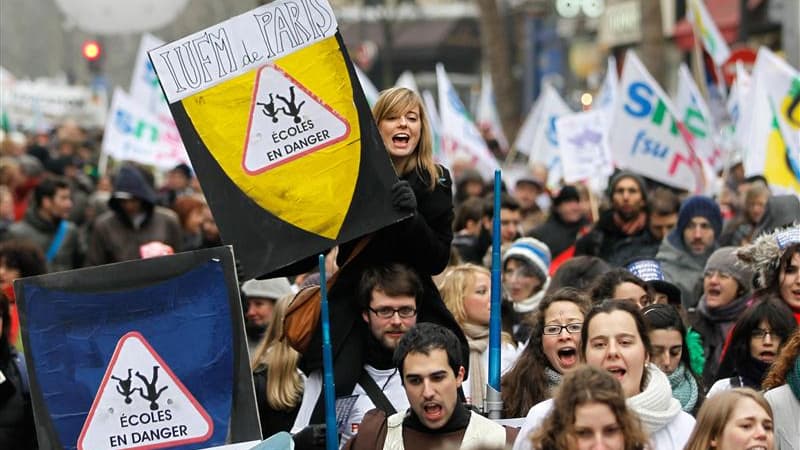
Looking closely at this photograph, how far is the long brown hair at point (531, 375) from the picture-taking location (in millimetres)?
6441

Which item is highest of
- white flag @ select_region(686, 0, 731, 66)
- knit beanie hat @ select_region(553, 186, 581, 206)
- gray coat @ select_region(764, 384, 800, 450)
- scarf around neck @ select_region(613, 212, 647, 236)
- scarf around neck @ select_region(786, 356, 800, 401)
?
white flag @ select_region(686, 0, 731, 66)

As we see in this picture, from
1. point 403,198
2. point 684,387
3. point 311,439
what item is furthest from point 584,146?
point 311,439

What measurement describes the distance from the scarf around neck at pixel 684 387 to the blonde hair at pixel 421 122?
1.22 m

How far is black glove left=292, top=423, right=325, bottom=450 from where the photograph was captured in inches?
233

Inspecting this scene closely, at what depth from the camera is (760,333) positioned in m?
6.99

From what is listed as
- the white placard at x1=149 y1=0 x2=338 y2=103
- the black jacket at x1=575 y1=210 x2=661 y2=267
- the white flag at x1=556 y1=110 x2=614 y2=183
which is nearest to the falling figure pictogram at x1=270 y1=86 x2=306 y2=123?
the white placard at x1=149 y1=0 x2=338 y2=103

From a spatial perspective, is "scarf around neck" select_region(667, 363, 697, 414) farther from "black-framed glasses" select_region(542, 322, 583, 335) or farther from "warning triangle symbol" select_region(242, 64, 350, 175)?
"warning triangle symbol" select_region(242, 64, 350, 175)

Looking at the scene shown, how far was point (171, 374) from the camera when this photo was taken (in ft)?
19.4

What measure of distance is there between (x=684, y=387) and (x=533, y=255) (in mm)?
2946

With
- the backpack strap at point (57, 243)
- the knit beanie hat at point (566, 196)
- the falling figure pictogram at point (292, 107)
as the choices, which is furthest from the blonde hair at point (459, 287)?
the backpack strap at point (57, 243)

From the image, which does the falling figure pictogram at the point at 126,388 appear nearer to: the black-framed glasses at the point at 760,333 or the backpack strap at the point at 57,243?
the black-framed glasses at the point at 760,333

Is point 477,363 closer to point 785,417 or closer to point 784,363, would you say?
point 784,363

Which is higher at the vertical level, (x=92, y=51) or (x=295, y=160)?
(x=92, y=51)

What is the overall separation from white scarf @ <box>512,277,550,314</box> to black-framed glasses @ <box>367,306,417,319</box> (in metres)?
2.82
